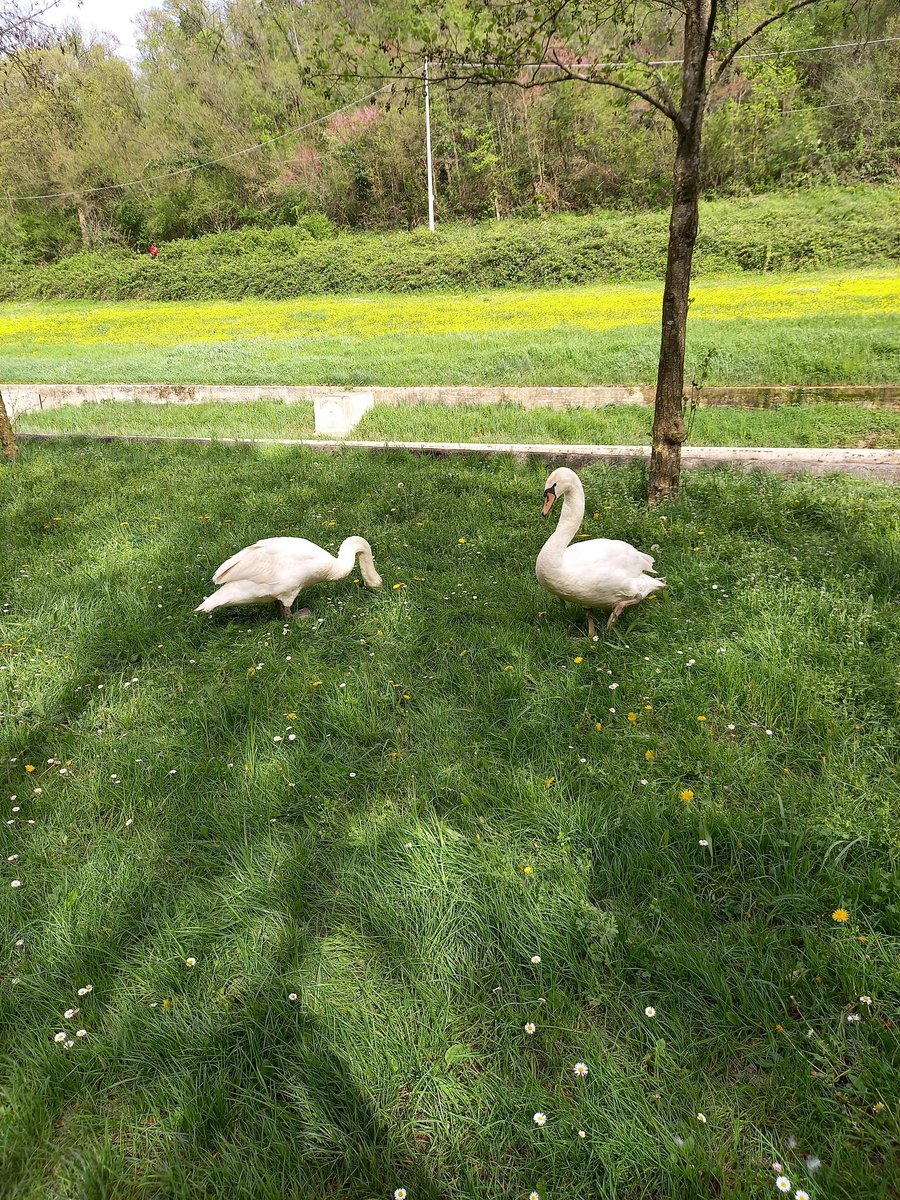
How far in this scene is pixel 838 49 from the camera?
3009 centimetres

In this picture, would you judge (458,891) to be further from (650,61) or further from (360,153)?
(360,153)

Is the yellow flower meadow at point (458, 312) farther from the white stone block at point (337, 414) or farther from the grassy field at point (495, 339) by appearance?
the white stone block at point (337, 414)

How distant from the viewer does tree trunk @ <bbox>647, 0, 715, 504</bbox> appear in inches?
178

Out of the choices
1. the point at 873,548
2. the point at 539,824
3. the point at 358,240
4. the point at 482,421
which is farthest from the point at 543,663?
the point at 358,240

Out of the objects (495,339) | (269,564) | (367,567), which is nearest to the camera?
(269,564)

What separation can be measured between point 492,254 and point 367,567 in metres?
28.1

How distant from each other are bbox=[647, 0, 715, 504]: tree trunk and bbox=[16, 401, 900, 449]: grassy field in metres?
2.52

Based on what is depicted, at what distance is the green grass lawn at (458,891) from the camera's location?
1694 mm

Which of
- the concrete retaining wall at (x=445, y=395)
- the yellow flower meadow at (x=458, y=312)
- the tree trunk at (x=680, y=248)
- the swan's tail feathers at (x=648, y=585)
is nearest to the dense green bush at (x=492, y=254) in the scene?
the yellow flower meadow at (x=458, y=312)

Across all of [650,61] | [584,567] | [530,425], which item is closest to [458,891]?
[584,567]

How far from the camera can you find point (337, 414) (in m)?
9.50

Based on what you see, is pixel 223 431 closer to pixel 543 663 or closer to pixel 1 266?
pixel 543 663

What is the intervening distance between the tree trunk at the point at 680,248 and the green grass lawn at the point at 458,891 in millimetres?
1398

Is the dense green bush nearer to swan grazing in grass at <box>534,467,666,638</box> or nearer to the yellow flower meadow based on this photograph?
the yellow flower meadow
